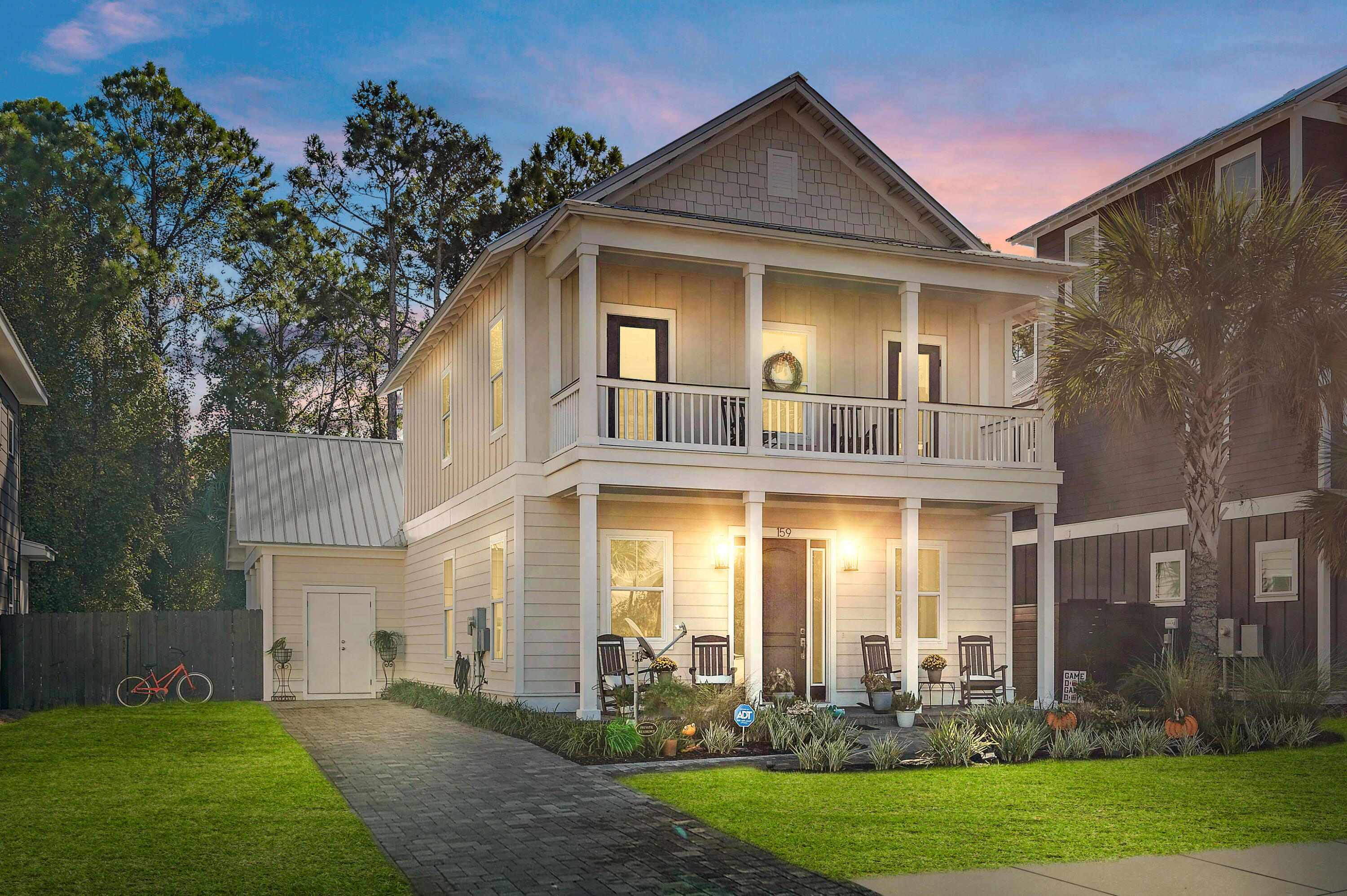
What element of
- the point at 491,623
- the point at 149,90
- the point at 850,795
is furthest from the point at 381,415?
the point at 850,795

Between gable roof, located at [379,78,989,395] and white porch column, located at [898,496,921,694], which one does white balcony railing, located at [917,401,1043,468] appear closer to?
white porch column, located at [898,496,921,694]

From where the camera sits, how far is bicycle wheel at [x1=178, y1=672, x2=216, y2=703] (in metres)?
21.4

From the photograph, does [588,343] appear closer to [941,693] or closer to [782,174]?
[782,174]

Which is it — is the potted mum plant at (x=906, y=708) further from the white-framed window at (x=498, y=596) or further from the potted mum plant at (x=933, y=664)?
the white-framed window at (x=498, y=596)

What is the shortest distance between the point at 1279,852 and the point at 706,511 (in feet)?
32.5

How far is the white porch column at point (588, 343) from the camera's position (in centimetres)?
1398

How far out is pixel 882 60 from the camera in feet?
57.7

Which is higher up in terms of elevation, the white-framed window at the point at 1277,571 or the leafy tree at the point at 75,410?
the leafy tree at the point at 75,410

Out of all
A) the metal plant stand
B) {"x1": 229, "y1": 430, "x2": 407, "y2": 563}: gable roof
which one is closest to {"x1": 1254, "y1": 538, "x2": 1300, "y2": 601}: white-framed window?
{"x1": 229, "y1": 430, "x2": 407, "y2": 563}: gable roof

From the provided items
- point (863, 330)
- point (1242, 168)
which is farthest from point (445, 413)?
point (1242, 168)

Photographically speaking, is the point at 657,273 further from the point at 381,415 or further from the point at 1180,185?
the point at 381,415

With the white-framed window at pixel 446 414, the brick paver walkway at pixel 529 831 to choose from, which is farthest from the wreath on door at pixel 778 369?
the brick paver walkway at pixel 529 831

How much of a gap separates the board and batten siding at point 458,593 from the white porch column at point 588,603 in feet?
5.04

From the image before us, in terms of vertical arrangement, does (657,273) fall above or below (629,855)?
above
